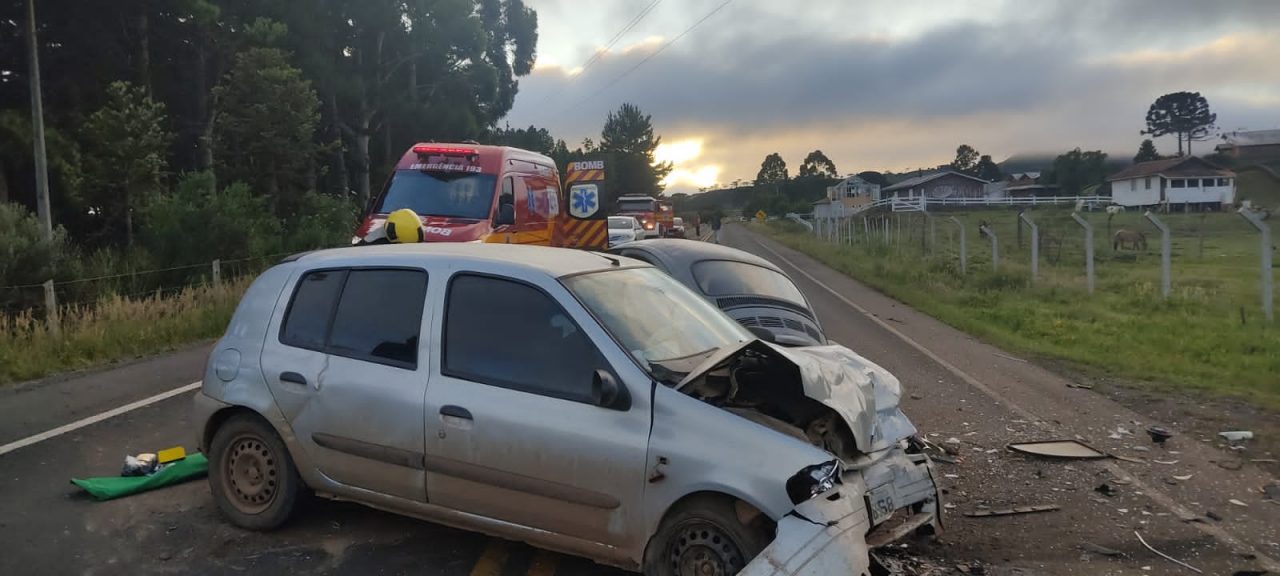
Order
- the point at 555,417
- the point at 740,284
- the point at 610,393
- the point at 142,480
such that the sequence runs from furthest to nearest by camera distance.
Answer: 1. the point at 740,284
2. the point at 142,480
3. the point at 555,417
4. the point at 610,393

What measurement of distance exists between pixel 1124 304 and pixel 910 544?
14.5 metres

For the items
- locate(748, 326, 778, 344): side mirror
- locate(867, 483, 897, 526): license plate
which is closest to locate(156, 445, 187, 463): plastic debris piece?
locate(748, 326, 778, 344): side mirror

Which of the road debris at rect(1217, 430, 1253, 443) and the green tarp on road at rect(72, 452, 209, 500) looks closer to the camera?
the green tarp on road at rect(72, 452, 209, 500)

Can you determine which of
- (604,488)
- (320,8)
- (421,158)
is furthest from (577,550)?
(320,8)

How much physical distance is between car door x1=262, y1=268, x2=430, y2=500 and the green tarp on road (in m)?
1.10

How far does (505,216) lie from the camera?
1369 centimetres

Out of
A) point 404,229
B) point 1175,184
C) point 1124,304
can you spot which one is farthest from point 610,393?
point 1175,184

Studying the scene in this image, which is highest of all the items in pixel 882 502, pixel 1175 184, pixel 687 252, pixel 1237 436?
pixel 1175 184

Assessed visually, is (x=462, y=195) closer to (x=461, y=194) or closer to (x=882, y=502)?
(x=461, y=194)

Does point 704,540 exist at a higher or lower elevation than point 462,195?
lower

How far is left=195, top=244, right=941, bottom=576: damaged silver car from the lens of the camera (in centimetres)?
407

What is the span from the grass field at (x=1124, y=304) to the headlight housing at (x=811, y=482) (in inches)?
296

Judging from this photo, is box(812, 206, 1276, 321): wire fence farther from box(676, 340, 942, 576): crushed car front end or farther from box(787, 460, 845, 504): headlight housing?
box(787, 460, 845, 504): headlight housing

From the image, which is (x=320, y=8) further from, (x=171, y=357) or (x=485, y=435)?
(x=485, y=435)
